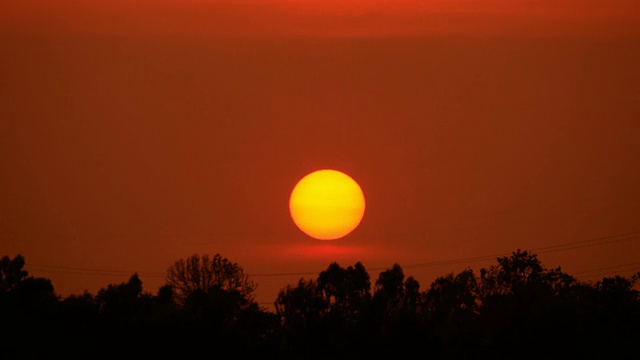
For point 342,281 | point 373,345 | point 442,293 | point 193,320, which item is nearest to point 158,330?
point 193,320

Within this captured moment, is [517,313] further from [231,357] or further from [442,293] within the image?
[442,293]

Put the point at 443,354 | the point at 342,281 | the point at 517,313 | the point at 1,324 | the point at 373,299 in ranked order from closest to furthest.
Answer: the point at 1,324, the point at 443,354, the point at 517,313, the point at 373,299, the point at 342,281

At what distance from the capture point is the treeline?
73.1 metres

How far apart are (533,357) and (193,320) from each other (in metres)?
18.1

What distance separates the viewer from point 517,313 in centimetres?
8656

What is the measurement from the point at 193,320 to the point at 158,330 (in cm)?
277

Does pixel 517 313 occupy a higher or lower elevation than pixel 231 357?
higher

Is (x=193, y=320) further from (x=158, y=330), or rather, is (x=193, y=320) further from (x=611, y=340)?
(x=611, y=340)

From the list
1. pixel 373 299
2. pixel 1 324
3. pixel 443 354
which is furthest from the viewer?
pixel 373 299

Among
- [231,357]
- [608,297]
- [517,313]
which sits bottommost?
[231,357]

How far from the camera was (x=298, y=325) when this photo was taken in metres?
92.1

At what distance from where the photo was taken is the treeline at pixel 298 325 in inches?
2879

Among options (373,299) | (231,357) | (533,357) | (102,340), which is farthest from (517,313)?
(102,340)

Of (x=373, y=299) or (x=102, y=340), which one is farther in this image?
(x=373, y=299)
